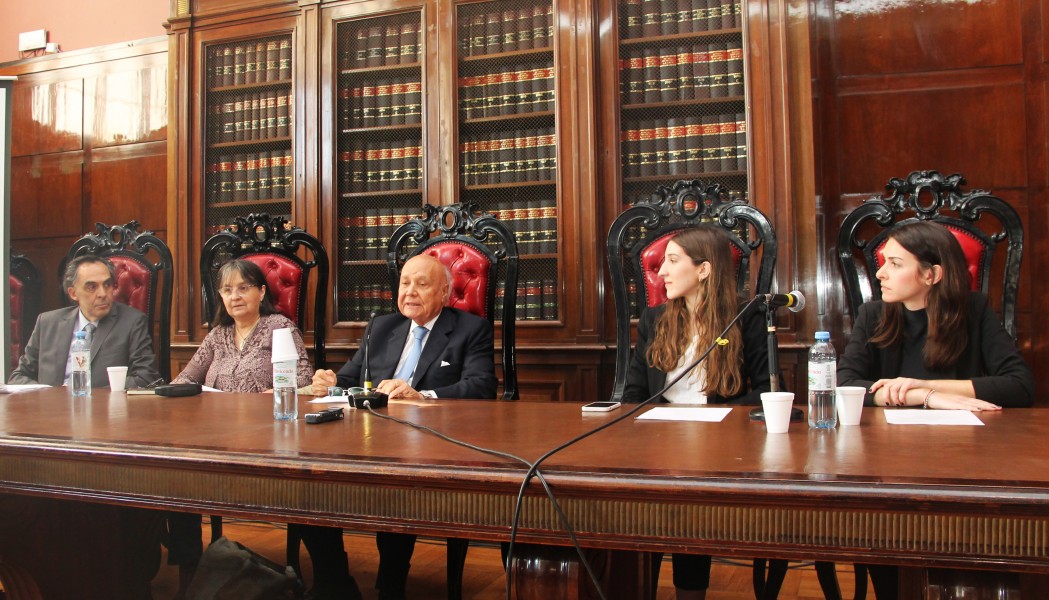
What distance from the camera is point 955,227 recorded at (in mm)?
2424

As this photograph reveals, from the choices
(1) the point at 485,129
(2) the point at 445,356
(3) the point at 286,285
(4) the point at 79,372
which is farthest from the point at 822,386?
(1) the point at 485,129

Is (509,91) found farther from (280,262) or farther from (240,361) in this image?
(240,361)

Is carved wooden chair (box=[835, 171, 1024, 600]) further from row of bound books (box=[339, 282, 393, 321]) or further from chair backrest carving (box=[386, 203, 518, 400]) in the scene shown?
row of bound books (box=[339, 282, 393, 321])

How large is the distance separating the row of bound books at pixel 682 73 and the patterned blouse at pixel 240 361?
5.87 feet

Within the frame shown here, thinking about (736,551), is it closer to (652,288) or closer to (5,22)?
(652,288)

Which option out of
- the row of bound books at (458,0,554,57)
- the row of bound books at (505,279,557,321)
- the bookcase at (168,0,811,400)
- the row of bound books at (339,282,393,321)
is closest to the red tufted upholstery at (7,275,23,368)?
the bookcase at (168,0,811,400)

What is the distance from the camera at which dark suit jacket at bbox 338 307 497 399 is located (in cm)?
245

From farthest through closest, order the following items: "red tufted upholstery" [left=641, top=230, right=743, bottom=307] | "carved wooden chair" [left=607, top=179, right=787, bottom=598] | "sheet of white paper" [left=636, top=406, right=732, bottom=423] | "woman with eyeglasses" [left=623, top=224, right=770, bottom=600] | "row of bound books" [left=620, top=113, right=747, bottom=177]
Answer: "row of bound books" [left=620, top=113, right=747, bottom=177] < "red tufted upholstery" [left=641, top=230, right=743, bottom=307] < "carved wooden chair" [left=607, top=179, right=787, bottom=598] < "woman with eyeglasses" [left=623, top=224, right=770, bottom=600] < "sheet of white paper" [left=636, top=406, right=732, bottom=423]

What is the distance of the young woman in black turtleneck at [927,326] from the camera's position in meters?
1.95

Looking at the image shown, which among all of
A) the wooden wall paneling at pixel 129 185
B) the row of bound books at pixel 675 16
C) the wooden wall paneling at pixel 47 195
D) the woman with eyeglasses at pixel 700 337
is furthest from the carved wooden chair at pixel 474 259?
the wooden wall paneling at pixel 47 195

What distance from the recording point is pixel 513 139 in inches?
143

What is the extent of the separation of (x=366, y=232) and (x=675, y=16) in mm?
1722

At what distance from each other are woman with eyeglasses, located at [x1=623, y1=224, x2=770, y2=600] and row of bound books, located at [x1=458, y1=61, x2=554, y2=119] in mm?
1488

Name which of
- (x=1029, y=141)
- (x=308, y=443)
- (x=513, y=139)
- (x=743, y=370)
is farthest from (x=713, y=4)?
(x=308, y=443)
